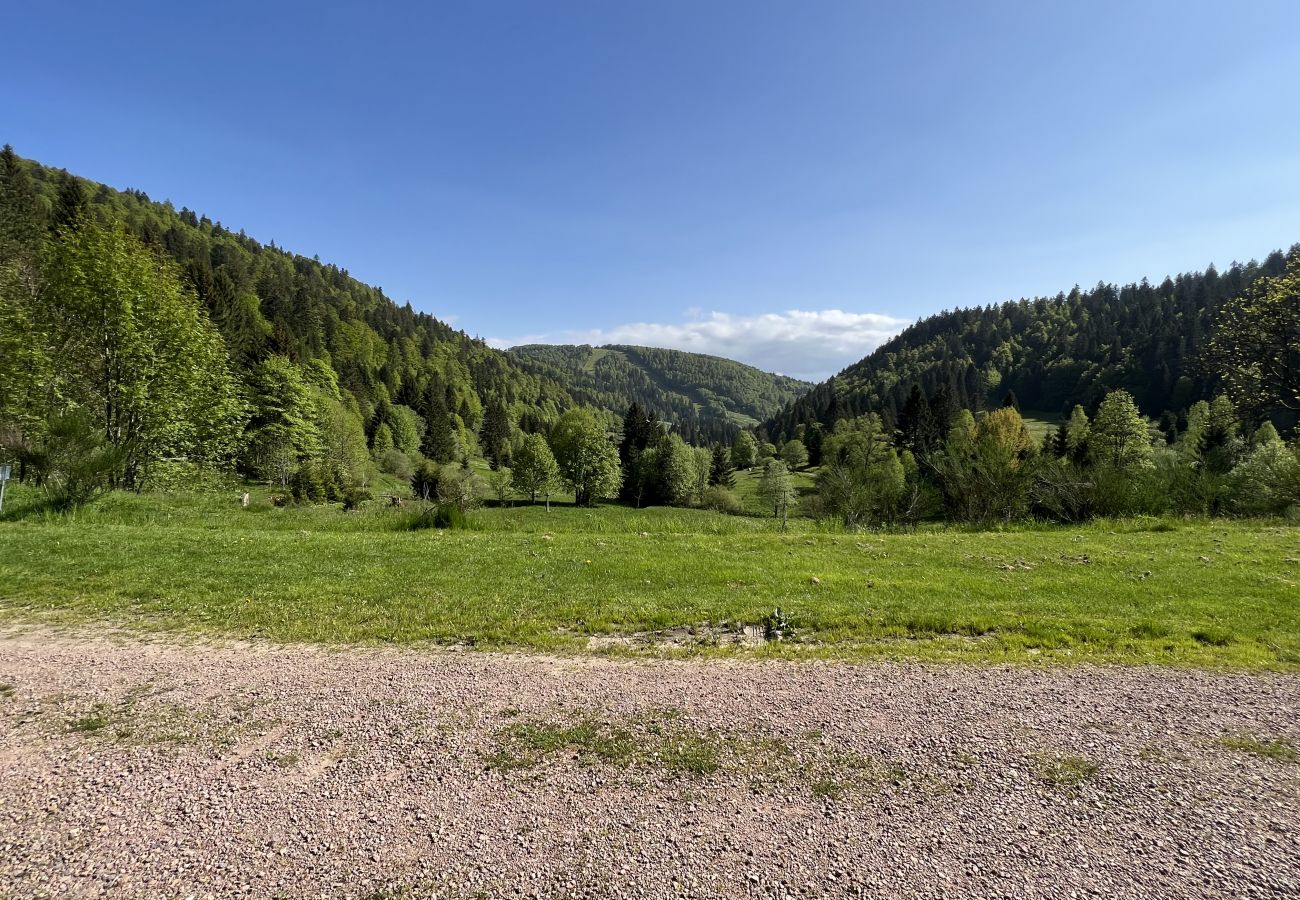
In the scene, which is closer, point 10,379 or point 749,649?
point 749,649

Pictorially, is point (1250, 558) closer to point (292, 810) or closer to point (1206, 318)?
point (292, 810)

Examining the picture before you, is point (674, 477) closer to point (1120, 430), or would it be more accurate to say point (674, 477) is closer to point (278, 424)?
point (278, 424)

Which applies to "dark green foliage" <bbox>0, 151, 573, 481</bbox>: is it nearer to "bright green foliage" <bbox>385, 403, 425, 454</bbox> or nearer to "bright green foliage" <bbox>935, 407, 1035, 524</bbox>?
"bright green foliage" <bbox>385, 403, 425, 454</bbox>

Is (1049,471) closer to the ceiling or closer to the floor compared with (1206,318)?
closer to the floor

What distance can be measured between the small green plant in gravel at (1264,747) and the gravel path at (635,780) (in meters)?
0.04

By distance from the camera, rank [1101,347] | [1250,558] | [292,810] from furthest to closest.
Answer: [1101,347]
[1250,558]
[292,810]

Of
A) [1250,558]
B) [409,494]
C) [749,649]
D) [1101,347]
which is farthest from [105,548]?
[1101,347]

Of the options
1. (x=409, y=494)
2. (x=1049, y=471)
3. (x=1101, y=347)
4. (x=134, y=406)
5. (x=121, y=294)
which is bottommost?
(x=409, y=494)

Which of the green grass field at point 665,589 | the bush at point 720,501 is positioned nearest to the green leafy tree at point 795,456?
the bush at point 720,501

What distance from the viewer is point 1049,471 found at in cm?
2892

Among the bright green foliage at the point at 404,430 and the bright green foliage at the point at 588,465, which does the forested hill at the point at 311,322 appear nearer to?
the bright green foliage at the point at 404,430

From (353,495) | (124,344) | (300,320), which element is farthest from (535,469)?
(300,320)

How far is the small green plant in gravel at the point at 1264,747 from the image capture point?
5301mm

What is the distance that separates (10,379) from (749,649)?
108ft
